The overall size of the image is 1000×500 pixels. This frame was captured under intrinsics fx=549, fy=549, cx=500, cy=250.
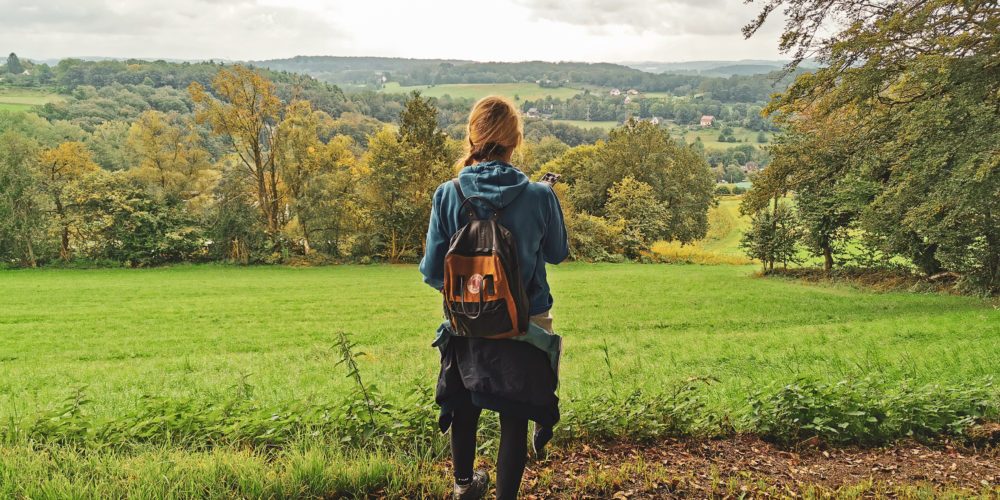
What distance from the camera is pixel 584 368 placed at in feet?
25.9

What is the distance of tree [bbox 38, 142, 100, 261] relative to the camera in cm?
3048

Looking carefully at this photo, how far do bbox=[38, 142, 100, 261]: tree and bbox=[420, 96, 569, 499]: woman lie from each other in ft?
119

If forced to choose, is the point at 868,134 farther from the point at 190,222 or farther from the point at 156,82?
the point at 156,82

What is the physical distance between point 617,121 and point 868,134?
11040 centimetres

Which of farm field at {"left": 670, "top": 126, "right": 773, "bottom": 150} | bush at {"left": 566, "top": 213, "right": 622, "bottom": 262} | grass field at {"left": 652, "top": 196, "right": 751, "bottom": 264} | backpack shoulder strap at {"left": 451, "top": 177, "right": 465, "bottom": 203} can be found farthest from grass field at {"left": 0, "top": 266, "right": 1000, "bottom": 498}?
farm field at {"left": 670, "top": 126, "right": 773, "bottom": 150}

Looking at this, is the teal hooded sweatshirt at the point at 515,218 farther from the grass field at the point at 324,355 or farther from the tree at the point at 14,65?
the tree at the point at 14,65

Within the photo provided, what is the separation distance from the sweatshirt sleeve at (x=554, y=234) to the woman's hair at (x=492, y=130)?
12.6 inches

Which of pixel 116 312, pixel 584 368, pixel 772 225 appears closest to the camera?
pixel 584 368

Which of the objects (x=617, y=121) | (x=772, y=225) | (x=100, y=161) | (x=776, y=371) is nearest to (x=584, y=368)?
(x=776, y=371)

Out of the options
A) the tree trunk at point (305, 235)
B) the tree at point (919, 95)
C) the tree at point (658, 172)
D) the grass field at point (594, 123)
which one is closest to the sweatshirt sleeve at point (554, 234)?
the tree at point (919, 95)

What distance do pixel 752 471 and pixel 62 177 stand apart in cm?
3887

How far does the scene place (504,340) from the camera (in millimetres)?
2455

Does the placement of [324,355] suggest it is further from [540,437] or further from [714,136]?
[714,136]

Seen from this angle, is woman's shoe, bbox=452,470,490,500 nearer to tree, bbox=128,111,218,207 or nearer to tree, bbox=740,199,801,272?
tree, bbox=740,199,801,272
